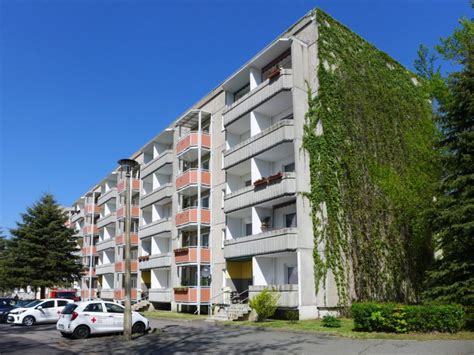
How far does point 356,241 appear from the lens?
90.3ft

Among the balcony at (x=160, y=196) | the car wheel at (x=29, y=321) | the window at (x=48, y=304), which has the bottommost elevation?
the car wheel at (x=29, y=321)

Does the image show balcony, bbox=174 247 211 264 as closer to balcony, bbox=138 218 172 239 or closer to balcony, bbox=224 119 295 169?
balcony, bbox=138 218 172 239

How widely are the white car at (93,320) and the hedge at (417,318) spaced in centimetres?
1019

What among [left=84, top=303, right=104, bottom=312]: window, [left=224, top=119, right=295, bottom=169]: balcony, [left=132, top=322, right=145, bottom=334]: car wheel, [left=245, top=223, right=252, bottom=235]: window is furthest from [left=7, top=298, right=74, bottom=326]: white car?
[left=224, top=119, right=295, bottom=169]: balcony

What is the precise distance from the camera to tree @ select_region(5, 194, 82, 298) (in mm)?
45875

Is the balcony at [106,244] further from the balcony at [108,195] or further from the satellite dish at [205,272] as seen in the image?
the satellite dish at [205,272]

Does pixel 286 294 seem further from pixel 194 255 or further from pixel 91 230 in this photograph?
pixel 91 230

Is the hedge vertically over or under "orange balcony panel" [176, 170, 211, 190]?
under

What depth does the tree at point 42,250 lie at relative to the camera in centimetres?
4588

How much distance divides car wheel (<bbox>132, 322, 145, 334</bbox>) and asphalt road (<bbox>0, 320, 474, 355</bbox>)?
1.60 ft

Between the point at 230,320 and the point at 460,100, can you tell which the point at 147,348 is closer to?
the point at 230,320

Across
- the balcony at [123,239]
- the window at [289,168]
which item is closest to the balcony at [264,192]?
the window at [289,168]

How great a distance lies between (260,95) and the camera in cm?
2981

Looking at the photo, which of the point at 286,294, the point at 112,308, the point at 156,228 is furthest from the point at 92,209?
the point at 112,308
